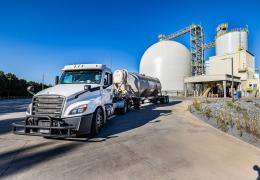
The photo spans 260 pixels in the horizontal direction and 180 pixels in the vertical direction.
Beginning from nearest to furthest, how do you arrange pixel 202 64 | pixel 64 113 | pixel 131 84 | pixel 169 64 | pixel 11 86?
pixel 64 113, pixel 131 84, pixel 11 86, pixel 169 64, pixel 202 64

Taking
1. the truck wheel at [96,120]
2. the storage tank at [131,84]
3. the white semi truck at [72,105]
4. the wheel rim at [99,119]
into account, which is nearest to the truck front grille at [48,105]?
the white semi truck at [72,105]

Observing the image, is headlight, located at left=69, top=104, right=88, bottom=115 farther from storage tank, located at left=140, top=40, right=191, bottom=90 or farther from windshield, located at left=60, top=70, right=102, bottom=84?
storage tank, located at left=140, top=40, right=191, bottom=90

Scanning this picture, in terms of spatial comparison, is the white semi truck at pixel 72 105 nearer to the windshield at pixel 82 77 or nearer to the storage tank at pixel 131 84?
the windshield at pixel 82 77

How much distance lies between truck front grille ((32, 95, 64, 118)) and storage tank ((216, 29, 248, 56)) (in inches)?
2192

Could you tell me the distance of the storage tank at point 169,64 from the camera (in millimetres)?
51938

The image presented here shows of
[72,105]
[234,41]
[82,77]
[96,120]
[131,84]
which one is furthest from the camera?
[234,41]

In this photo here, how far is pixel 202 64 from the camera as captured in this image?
2263 inches

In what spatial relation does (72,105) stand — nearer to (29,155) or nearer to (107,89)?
(29,155)

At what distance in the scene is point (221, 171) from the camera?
430 centimetres

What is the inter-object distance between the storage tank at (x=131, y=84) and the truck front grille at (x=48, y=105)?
9281 millimetres

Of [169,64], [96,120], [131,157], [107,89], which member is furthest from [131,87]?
[169,64]

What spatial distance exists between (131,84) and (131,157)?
12955 millimetres

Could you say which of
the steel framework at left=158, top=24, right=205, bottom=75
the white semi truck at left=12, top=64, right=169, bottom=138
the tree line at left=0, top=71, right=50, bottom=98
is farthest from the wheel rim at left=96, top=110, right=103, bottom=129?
the steel framework at left=158, top=24, right=205, bottom=75

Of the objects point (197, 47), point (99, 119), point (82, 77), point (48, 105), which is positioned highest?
point (197, 47)
